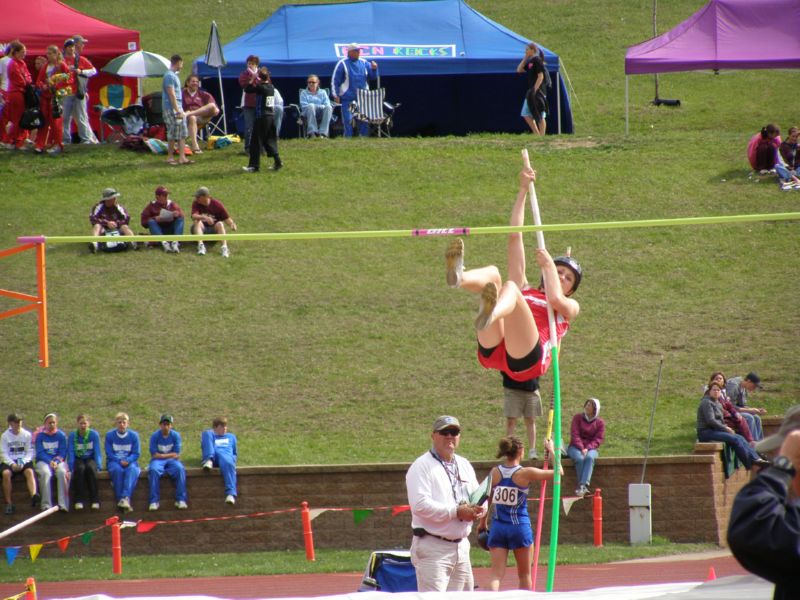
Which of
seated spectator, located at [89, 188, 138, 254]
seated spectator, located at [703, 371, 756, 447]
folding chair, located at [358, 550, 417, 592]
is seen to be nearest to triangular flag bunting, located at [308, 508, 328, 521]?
folding chair, located at [358, 550, 417, 592]

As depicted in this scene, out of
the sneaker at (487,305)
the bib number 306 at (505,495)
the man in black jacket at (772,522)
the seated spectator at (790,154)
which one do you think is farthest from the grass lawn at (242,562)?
the seated spectator at (790,154)

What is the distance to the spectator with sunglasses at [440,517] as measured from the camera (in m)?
6.03

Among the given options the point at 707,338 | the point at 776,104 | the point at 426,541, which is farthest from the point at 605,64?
the point at 426,541

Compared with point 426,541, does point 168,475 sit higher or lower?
lower

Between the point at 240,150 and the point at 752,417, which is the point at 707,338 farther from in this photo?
the point at 240,150

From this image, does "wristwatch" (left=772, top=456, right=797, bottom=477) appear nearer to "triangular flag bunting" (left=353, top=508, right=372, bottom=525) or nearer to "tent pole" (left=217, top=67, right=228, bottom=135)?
"triangular flag bunting" (left=353, top=508, right=372, bottom=525)

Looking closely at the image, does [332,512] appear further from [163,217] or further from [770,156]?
[770,156]

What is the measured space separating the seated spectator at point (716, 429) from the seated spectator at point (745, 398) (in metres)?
0.41

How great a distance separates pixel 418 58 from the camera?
757 inches

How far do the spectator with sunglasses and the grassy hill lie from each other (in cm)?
483

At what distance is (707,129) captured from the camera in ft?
71.8

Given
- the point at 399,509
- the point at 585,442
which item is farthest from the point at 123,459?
the point at 585,442

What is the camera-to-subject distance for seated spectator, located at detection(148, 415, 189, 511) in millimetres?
10344

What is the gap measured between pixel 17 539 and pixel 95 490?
915 mm
